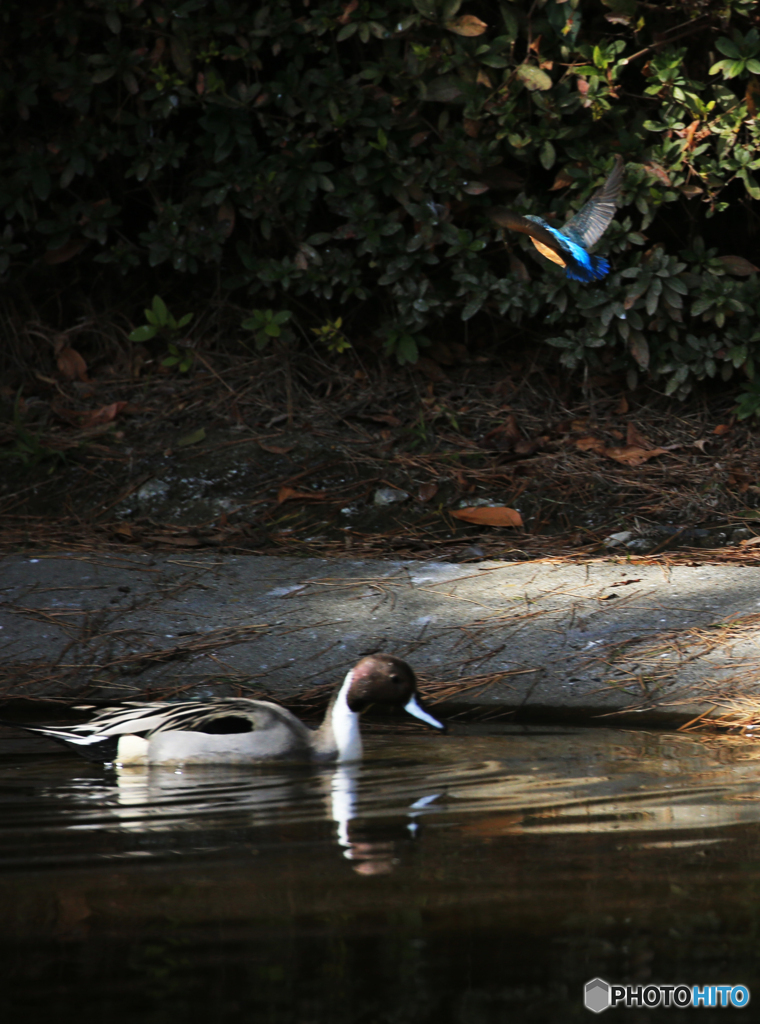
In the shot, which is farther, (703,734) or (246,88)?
(246,88)

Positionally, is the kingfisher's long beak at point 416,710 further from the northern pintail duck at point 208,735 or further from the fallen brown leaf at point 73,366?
the fallen brown leaf at point 73,366

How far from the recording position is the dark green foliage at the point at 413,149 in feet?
18.9

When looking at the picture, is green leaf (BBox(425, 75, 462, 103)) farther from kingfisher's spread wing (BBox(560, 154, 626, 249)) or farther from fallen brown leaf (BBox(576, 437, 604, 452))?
fallen brown leaf (BBox(576, 437, 604, 452))

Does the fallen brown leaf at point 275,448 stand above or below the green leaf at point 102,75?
below

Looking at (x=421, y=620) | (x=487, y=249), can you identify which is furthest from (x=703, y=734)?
(x=487, y=249)

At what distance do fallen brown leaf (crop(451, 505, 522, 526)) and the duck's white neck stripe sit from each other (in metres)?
2.14

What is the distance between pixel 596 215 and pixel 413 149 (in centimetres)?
145

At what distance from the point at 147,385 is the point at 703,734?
427cm

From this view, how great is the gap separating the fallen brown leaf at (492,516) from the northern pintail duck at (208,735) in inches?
86.4

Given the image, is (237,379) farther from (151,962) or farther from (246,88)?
(151,962)

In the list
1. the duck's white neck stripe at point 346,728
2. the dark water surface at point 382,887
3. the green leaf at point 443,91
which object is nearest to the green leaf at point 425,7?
the green leaf at point 443,91

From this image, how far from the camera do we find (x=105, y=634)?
413 centimetres

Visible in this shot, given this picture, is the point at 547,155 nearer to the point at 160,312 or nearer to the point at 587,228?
the point at 587,228

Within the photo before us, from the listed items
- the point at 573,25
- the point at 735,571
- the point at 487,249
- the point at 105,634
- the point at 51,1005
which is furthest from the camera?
the point at 487,249
